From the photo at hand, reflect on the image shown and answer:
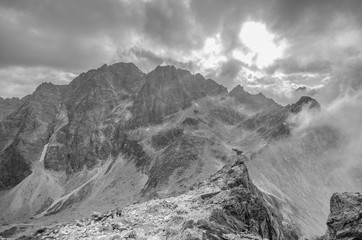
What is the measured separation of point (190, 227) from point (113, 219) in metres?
11.6

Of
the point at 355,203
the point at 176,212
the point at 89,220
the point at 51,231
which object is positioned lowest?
the point at 51,231

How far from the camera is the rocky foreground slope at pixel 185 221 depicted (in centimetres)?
3313

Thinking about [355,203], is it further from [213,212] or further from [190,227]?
[190,227]

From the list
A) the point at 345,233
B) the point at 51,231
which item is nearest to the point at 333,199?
the point at 345,233

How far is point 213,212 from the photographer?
38375 millimetres

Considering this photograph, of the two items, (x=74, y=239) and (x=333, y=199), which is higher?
(x=333, y=199)

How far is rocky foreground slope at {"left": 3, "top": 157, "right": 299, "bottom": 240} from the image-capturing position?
3313 cm

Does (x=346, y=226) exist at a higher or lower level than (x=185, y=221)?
higher

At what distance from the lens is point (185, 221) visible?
33938 millimetres

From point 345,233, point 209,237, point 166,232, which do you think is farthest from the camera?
point 166,232

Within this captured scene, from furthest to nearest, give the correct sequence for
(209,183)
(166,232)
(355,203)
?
(209,183), (355,203), (166,232)

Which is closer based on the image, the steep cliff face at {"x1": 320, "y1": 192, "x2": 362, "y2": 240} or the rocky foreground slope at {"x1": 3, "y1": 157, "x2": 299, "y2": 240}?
the steep cliff face at {"x1": 320, "y1": 192, "x2": 362, "y2": 240}

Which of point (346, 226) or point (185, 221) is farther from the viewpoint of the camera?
point (185, 221)

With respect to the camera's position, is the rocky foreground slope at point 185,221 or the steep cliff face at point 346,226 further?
the rocky foreground slope at point 185,221
